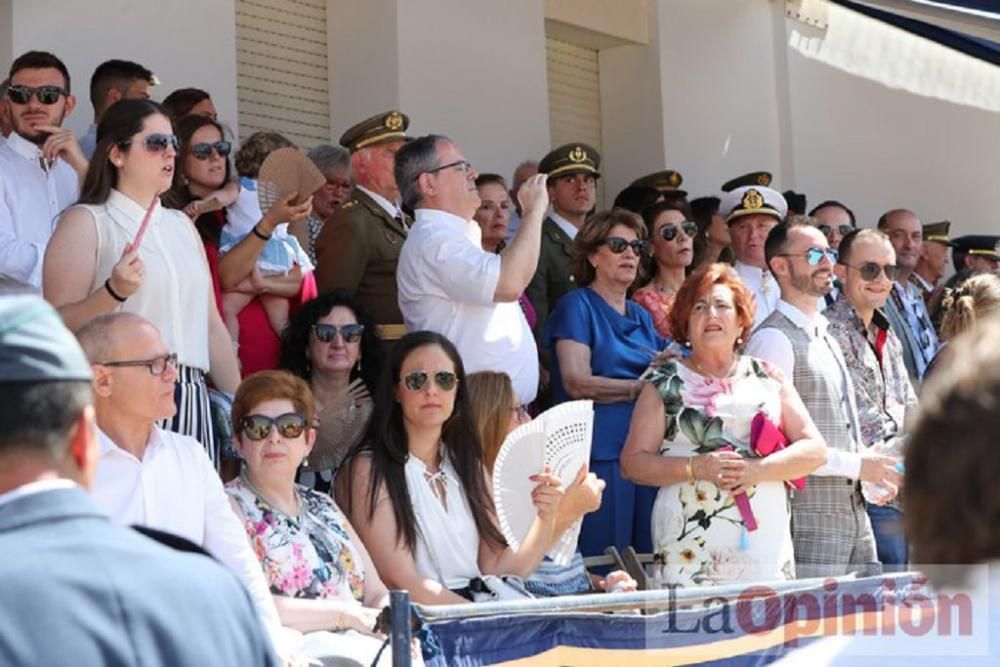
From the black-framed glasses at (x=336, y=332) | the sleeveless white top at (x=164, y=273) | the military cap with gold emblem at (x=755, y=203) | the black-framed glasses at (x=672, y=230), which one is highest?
the military cap with gold emblem at (x=755, y=203)

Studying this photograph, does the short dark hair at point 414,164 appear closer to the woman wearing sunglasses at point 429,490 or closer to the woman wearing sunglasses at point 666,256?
the woman wearing sunglasses at point 429,490

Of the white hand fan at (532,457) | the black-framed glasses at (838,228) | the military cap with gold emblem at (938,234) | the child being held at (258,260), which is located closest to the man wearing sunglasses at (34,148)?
the child being held at (258,260)

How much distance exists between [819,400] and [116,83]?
3028mm

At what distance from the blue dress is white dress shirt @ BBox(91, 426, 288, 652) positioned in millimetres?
2250

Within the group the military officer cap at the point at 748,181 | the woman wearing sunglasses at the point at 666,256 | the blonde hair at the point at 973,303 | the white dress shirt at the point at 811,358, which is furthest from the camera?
the military officer cap at the point at 748,181

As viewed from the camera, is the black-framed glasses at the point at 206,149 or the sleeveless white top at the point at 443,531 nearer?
the sleeveless white top at the point at 443,531

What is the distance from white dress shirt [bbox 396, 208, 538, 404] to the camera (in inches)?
238

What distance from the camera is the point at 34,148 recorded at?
19.5 feet

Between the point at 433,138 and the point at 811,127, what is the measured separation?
5.75 metres

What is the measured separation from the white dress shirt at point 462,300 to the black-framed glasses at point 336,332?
11.8 inches

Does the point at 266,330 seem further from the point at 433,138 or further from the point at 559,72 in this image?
the point at 559,72

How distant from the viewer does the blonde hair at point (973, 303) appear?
720 centimetres

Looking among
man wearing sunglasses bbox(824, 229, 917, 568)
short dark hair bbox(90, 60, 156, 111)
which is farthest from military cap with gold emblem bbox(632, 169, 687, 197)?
short dark hair bbox(90, 60, 156, 111)

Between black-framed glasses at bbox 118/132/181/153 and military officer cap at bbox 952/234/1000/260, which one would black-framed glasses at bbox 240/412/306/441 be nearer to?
black-framed glasses at bbox 118/132/181/153
